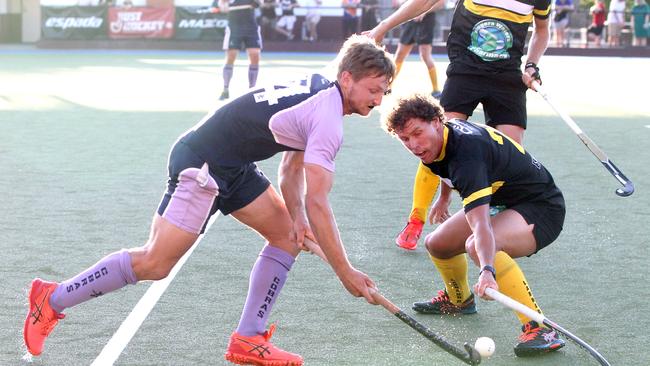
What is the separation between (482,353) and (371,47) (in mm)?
1266

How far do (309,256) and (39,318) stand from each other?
2201 millimetres

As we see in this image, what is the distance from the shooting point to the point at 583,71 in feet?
70.8

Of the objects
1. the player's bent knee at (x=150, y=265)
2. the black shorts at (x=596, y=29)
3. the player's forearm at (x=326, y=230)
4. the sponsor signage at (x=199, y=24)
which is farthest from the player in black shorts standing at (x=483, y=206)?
the black shorts at (x=596, y=29)

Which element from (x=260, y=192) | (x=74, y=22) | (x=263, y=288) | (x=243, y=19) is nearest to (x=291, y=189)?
(x=260, y=192)

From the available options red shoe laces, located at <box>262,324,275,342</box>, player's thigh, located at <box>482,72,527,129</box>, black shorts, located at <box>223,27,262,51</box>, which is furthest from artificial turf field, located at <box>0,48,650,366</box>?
black shorts, located at <box>223,27,262,51</box>

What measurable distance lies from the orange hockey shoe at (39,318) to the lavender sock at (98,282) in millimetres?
30

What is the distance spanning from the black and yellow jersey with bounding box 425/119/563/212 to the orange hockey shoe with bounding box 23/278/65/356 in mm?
1703

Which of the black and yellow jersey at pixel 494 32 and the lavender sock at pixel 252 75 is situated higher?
the black and yellow jersey at pixel 494 32

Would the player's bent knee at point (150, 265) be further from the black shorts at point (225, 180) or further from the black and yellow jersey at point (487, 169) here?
the black and yellow jersey at point (487, 169)

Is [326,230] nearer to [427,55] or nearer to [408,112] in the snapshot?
[408,112]

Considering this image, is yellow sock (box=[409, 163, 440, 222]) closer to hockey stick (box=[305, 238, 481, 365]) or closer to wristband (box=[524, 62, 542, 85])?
wristband (box=[524, 62, 542, 85])

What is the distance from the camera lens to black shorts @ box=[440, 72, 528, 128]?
20.7 feet

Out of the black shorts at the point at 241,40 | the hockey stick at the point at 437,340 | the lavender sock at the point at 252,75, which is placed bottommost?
the lavender sock at the point at 252,75

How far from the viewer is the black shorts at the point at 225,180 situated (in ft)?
14.5
